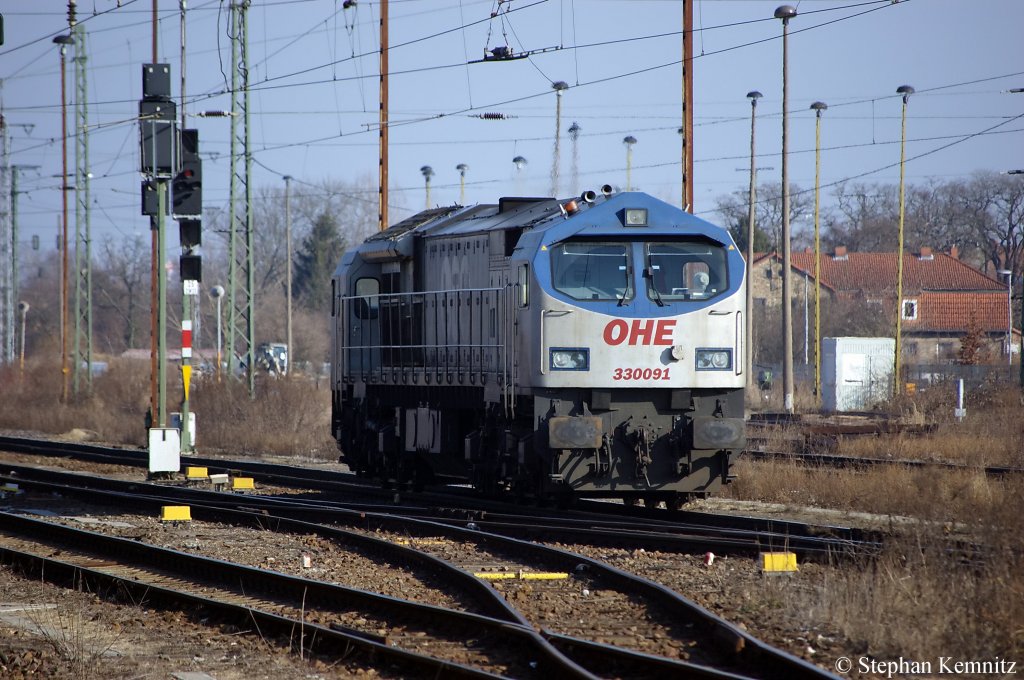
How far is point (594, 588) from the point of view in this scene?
32.7ft

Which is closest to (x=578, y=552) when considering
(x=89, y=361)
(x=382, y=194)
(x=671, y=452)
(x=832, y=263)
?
(x=671, y=452)

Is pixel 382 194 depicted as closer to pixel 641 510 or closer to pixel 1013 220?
pixel 641 510

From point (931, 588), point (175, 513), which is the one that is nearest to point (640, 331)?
point (931, 588)

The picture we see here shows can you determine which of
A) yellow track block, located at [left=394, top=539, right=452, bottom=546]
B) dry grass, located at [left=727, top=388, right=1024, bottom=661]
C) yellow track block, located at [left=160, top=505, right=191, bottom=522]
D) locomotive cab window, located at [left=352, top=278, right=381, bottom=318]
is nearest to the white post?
locomotive cab window, located at [left=352, top=278, right=381, bottom=318]

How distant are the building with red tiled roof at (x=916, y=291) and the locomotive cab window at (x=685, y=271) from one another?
49.1 metres

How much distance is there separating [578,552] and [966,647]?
513cm

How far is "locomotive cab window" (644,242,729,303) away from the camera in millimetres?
14305

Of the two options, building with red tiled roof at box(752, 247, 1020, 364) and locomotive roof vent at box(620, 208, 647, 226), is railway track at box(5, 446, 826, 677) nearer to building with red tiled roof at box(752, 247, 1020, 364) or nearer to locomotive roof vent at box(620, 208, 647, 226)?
locomotive roof vent at box(620, 208, 647, 226)

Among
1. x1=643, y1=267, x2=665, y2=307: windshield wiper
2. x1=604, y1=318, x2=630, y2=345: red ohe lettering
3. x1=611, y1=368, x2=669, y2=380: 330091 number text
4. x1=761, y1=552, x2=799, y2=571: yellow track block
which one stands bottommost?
x1=761, y1=552, x2=799, y2=571: yellow track block

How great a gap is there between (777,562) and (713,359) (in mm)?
4172

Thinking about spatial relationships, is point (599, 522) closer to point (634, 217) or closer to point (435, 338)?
point (634, 217)

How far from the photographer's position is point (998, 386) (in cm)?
3322

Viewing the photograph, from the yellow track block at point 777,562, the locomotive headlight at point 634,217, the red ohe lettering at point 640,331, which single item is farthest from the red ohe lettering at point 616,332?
the yellow track block at point 777,562

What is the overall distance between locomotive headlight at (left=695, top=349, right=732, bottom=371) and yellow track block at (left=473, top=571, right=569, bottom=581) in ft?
13.5
